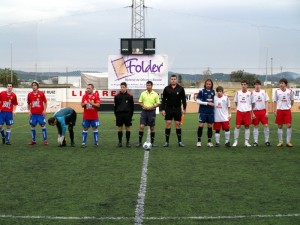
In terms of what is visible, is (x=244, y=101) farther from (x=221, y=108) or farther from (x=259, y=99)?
(x=221, y=108)

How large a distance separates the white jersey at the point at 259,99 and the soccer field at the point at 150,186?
4.60ft

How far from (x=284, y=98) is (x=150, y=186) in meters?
6.69

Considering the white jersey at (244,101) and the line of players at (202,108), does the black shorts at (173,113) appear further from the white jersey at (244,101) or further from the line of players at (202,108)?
the white jersey at (244,101)

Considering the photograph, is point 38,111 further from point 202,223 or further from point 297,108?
point 297,108

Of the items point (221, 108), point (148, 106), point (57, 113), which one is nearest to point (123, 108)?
point (148, 106)

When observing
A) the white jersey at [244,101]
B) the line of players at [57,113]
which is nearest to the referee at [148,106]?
the line of players at [57,113]

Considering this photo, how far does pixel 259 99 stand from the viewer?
13328mm

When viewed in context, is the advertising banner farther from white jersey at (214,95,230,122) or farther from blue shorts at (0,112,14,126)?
white jersey at (214,95,230,122)

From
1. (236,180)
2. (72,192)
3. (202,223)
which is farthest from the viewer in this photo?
(236,180)

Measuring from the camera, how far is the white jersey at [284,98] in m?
13.1

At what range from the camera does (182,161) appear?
10438 millimetres

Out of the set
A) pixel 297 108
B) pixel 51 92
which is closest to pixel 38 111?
pixel 51 92

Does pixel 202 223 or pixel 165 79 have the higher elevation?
pixel 165 79

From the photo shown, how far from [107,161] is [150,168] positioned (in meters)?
1.33
